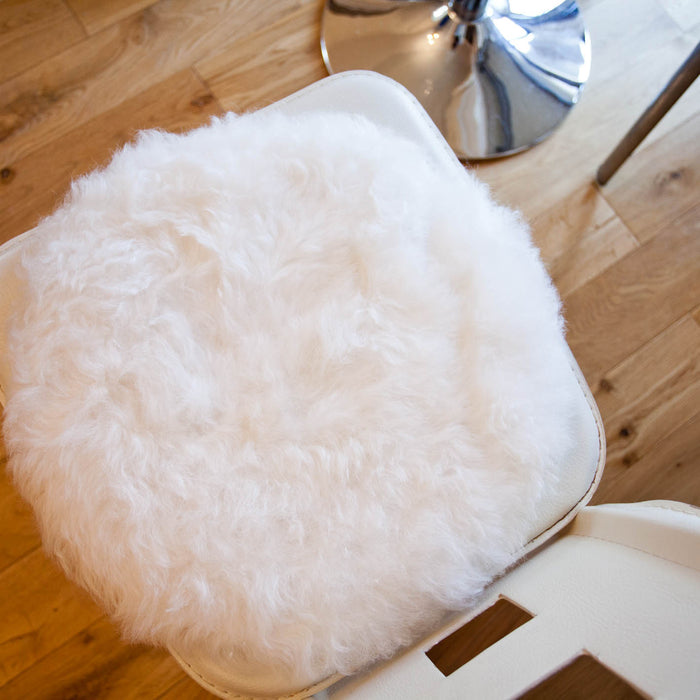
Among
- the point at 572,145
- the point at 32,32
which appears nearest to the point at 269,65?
the point at 32,32

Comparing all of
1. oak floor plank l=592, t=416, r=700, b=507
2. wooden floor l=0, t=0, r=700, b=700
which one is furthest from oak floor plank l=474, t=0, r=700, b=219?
oak floor plank l=592, t=416, r=700, b=507

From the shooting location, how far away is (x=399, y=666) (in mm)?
554

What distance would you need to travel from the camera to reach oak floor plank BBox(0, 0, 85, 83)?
3.51ft

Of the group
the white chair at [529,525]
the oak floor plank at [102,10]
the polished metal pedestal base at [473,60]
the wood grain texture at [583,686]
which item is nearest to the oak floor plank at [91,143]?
the oak floor plank at [102,10]

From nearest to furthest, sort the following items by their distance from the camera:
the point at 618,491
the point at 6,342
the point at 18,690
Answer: the point at 6,342
the point at 18,690
the point at 618,491

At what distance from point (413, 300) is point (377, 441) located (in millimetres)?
153

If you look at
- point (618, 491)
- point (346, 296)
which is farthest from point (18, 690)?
point (618, 491)

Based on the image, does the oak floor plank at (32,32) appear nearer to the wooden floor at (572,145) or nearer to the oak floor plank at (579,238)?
the wooden floor at (572,145)

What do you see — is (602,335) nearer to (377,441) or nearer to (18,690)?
(377,441)

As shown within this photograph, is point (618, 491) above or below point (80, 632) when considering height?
below

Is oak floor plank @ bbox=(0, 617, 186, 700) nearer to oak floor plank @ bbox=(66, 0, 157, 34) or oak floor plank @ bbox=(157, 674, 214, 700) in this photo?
oak floor plank @ bbox=(157, 674, 214, 700)

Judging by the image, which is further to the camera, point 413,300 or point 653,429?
point 653,429

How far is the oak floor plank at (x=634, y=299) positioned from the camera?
1.03 m

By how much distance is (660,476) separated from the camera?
0.99 metres
